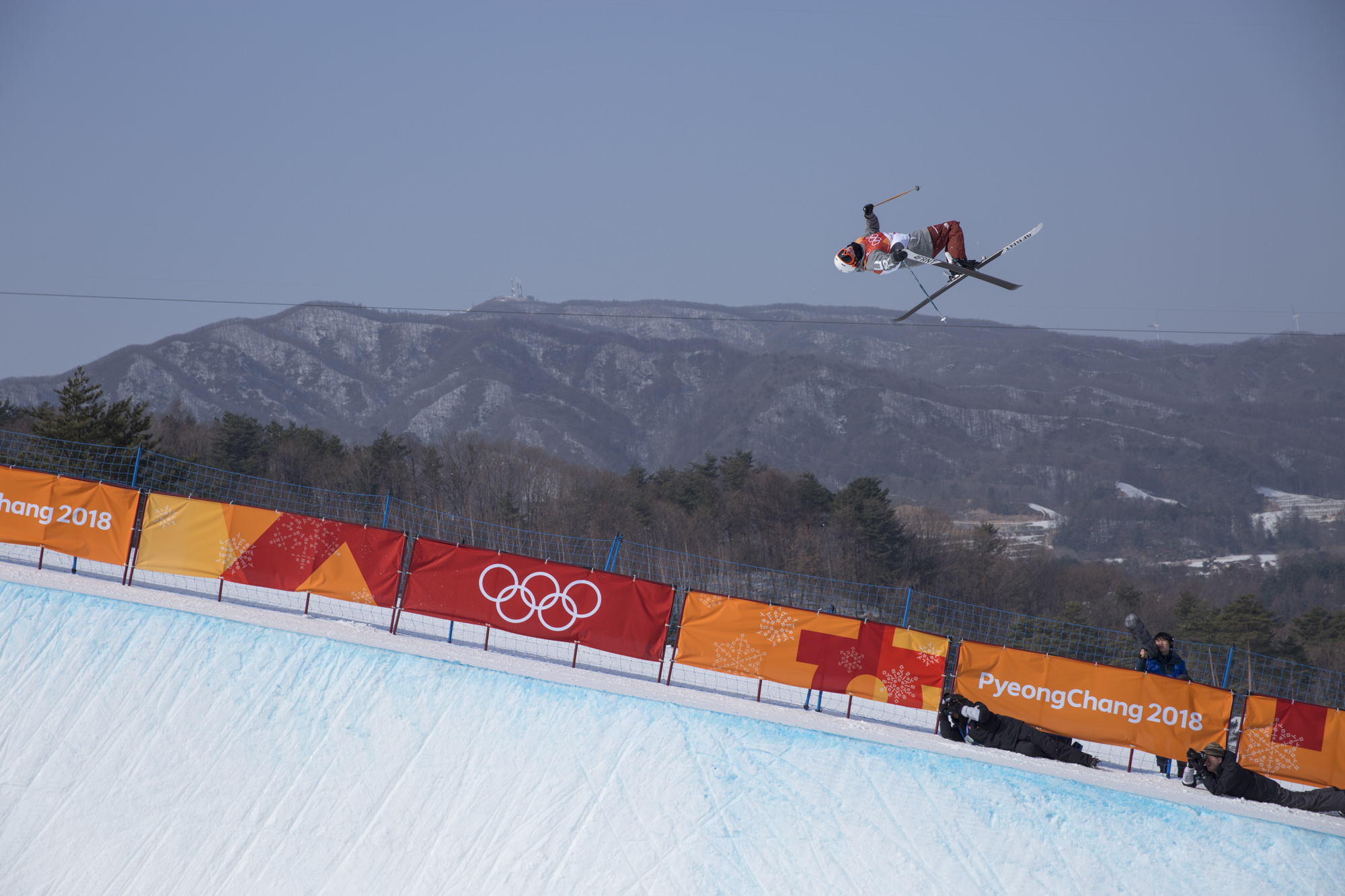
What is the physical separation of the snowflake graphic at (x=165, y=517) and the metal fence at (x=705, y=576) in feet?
4.25

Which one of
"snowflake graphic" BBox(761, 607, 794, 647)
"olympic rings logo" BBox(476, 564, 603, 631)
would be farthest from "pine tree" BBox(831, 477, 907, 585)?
"olympic rings logo" BBox(476, 564, 603, 631)

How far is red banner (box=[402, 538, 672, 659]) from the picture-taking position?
1196 cm

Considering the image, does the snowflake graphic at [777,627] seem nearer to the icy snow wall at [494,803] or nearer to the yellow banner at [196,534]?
the icy snow wall at [494,803]

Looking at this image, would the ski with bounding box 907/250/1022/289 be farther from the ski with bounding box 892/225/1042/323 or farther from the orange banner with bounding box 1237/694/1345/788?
the orange banner with bounding box 1237/694/1345/788

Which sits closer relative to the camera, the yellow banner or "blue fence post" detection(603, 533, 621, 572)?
the yellow banner

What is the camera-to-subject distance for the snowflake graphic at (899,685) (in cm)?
1184

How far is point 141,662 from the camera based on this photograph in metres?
10.6

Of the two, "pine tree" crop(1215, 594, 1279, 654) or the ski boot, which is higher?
the ski boot

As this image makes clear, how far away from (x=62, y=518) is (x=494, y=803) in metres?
7.79

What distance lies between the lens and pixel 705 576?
49875 millimetres

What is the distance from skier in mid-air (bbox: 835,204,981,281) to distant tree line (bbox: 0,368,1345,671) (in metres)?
54.0

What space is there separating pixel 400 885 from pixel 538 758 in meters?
1.74

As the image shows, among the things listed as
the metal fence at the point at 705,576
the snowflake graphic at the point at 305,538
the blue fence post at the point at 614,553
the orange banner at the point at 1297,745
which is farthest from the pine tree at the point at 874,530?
the snowflake graphic at the point at 305,538

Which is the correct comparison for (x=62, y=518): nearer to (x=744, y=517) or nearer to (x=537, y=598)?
(x=537, y=598)
